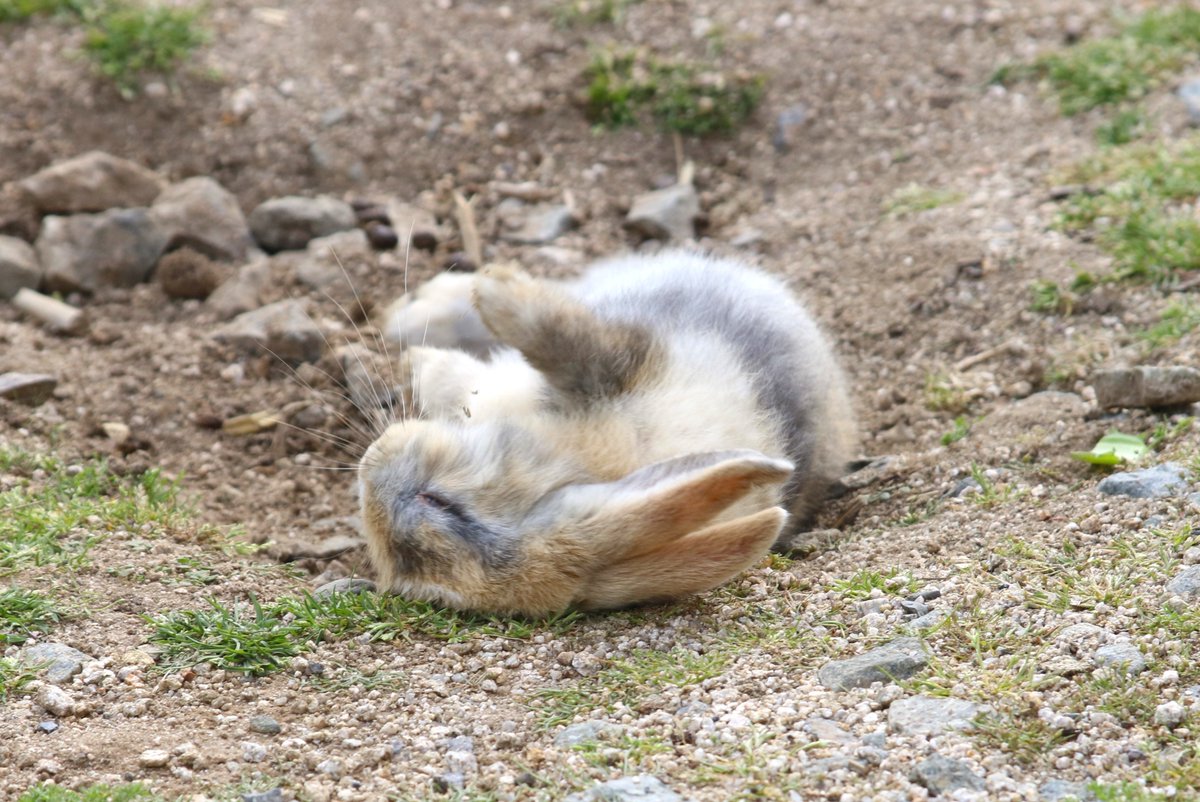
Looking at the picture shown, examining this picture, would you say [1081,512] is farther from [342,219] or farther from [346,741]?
[342,219]

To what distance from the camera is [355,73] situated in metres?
8.00

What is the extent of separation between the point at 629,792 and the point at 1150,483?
7.35ft

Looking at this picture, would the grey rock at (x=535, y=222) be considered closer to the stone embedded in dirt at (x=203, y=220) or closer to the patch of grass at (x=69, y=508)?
the stone embedded in dirt at (x=203, y=220)

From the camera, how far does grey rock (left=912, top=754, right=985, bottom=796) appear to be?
3.34 metres

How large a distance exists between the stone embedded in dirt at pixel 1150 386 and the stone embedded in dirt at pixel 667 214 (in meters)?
2.70

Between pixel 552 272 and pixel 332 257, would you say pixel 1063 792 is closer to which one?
pixel 552 272

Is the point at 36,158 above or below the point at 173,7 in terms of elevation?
below

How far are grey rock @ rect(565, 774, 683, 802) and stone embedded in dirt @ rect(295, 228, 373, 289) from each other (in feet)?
12.6

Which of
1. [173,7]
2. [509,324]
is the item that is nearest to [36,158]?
[173,7]

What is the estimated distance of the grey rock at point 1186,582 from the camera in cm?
397

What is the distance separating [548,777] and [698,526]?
39.9 inches

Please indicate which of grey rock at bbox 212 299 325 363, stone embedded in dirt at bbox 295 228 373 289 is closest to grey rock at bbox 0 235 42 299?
grey rock at bbox 212 299 325 363

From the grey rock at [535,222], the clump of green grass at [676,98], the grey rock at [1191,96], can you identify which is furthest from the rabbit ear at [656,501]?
the grey rock at [1191,96]

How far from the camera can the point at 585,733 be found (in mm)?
A: 3697
